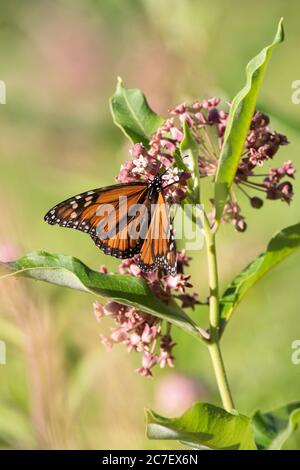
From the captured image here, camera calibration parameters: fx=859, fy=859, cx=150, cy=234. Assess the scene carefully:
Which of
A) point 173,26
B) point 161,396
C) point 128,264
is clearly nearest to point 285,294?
point 161,396

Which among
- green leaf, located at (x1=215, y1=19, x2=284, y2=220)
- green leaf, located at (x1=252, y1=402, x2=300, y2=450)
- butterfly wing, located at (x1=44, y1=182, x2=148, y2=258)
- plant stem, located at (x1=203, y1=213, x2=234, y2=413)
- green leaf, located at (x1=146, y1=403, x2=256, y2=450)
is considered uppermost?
green leaf, located at (x1=215, y1=19, x2=284, y2=220)

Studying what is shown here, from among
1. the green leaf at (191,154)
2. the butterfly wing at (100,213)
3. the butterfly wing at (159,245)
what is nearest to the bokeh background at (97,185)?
the butterfly wing at (100,213)

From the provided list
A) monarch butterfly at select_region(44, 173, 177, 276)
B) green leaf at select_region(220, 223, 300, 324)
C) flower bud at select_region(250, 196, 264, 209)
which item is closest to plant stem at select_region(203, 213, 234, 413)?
green leaf at select_region(220, 223, 300, 324)

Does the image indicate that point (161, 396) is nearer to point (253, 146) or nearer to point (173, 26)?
point (253, 146)

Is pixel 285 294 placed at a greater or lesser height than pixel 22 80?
lesser

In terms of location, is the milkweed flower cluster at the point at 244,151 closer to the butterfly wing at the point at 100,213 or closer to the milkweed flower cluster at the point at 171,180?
the milkweed flower cluster at the point at 171,180

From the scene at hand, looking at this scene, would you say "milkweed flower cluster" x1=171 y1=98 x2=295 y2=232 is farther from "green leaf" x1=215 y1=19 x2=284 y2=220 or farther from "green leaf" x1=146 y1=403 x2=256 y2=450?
"green leaf" x1=146 y1=403 x2=256 y2=450
